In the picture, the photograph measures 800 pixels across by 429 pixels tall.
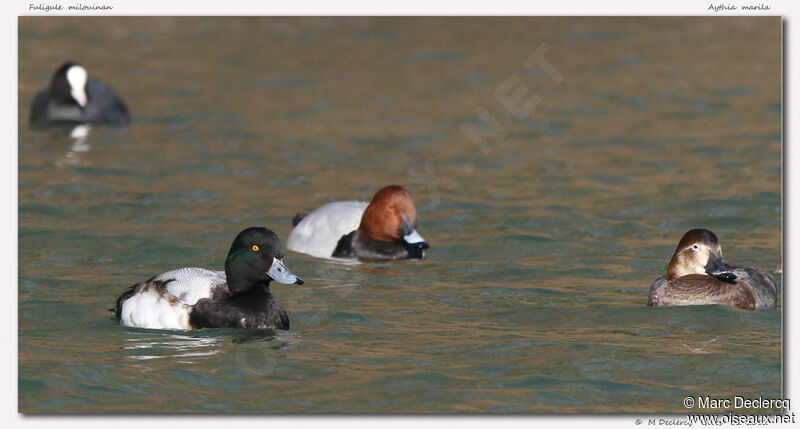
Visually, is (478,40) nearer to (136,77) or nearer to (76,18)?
(136,77)

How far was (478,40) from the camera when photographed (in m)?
21.5

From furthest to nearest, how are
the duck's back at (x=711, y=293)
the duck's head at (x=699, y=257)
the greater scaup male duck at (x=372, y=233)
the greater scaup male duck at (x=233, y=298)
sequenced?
the greater scaup male duck at (x=372, y=233), the duck's head at (x=699, y=257), the duck's back at (x=711, y=293), the greater scaup male duck at (x=233, y=298)

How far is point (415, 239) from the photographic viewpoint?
11805 millimetres

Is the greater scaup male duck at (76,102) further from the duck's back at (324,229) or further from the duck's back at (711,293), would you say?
the duck's back at (711,293)

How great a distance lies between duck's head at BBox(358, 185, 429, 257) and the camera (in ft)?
39.1

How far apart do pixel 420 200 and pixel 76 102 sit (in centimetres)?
530

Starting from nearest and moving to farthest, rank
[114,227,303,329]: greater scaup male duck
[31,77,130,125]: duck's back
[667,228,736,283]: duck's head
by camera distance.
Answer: [114,227,303,329]: greater scaup male duck < [667,228,736,283]: duck's head < [31,77,130,125]: duck's back

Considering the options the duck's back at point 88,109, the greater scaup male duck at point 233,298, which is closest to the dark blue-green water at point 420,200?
the greater scaup male duck at point 233,298

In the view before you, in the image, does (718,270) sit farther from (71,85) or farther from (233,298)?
(71,85)

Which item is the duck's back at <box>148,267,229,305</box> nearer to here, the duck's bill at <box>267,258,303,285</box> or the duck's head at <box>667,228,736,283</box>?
the duck's bill at <box>267,258,303,285</box>

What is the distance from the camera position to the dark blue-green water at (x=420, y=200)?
8.51m

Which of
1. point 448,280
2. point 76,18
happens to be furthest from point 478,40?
point 448,280

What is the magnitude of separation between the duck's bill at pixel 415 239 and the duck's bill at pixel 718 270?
2590 millimetres

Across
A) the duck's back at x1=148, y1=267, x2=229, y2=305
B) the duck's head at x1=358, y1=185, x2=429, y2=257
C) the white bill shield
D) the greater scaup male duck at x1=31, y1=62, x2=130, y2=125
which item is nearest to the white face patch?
the greater scaup male duck at x1=31, y1=62, x2=130, y2=125
